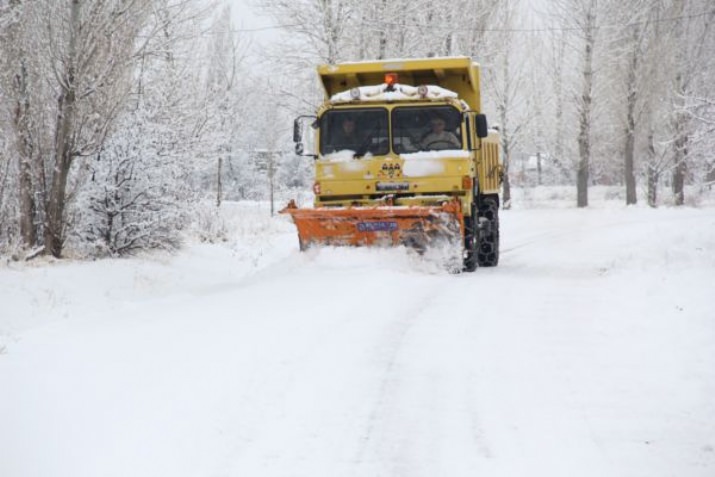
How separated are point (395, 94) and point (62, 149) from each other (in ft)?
16.7

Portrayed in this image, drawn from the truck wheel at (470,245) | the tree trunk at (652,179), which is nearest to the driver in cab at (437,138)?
the truck wheel at (470,245)

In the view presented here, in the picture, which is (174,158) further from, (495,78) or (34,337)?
(495,78)

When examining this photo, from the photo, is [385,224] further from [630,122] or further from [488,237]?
[630,122]

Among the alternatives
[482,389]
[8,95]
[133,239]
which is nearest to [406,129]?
[133,239]

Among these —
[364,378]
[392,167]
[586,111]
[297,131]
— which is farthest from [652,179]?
[364,378]

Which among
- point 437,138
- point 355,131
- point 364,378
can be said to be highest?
point 355,131

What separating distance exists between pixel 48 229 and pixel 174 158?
7.79 ft

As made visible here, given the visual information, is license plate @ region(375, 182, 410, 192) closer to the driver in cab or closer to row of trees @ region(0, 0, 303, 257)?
the driver in cab

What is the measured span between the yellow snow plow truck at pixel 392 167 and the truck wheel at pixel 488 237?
1258 millimetres

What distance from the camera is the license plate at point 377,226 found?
1121 cm

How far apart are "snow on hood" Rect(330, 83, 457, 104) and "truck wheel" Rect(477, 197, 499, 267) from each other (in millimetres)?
2708

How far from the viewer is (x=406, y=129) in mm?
11844

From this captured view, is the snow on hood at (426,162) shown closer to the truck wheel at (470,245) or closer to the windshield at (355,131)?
the windshield at (355,131)

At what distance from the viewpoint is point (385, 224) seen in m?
11.2
